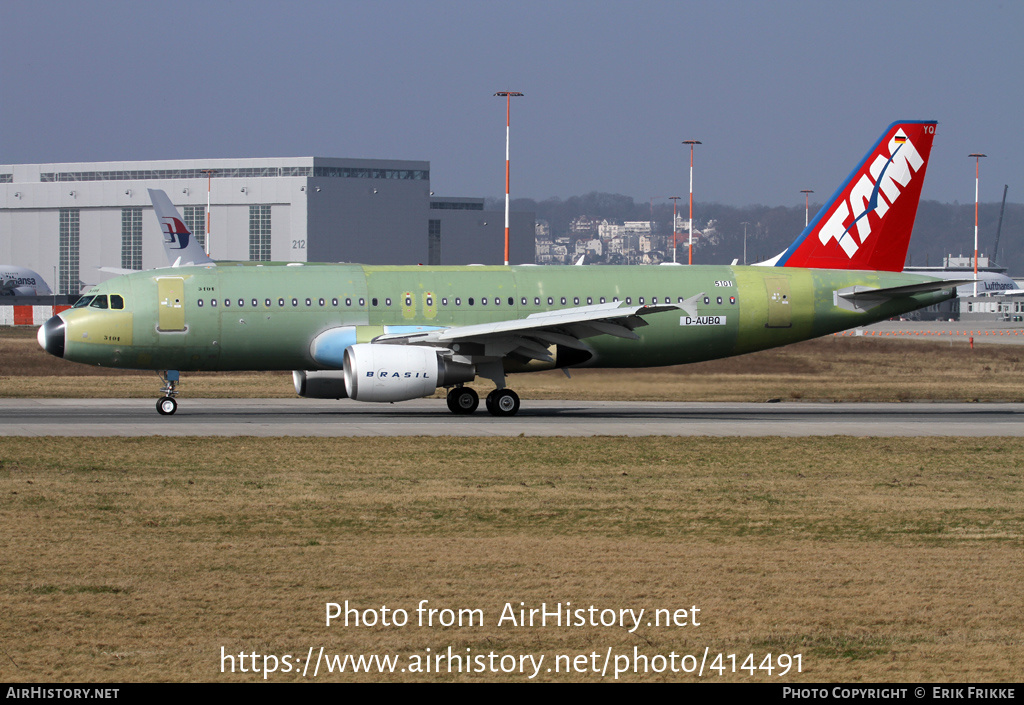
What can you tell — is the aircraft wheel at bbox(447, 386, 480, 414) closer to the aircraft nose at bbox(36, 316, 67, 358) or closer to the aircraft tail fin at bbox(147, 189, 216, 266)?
the aircraft nose at bbox(36, 316, 67, 358)

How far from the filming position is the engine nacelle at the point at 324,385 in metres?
33.4

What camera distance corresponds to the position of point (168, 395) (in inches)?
1300

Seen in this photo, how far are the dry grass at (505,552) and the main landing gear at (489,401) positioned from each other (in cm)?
805

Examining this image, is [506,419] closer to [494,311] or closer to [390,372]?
[494,311]

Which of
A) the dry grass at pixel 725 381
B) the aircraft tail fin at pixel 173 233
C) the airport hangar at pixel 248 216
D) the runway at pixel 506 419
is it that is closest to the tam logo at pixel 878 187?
the runway at pixel 506 419

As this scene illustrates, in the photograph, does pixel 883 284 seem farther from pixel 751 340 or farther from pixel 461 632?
pixel 461 632

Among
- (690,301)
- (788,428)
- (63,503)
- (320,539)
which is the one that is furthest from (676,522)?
(690,301)

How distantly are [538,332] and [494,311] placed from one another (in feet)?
7.36

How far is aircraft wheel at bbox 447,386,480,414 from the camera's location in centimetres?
3328

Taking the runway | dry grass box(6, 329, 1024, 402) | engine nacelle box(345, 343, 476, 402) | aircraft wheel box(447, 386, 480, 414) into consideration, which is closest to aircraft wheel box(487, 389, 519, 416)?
the runway

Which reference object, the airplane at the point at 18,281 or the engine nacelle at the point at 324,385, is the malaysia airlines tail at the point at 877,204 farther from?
the airplane at the point at 18,281

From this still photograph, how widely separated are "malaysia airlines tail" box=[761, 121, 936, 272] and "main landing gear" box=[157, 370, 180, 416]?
17.9 m

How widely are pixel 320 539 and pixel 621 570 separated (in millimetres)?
4058

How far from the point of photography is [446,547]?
1500 cm
